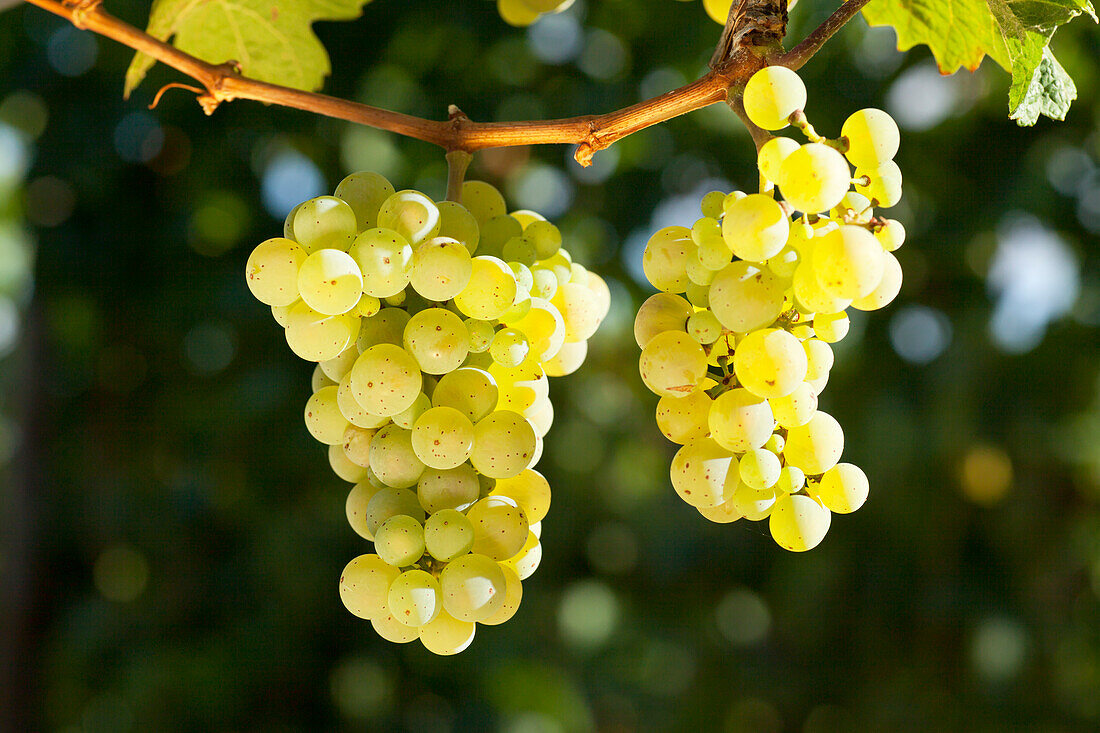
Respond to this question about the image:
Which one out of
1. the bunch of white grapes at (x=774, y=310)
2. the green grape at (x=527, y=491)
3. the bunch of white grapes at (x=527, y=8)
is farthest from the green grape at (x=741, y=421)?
the bunch of white grapes at (x=527, y=8)

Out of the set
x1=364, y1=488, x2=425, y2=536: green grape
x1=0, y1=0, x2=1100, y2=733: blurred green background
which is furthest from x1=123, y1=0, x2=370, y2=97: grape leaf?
x1=0, y1=0, x2=1100, y2=733: blurred green background

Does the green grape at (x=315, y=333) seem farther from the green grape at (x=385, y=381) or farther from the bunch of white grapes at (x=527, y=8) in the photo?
the bunch of white grapes at (x=527, y=8)

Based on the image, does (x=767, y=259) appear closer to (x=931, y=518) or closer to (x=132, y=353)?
(x=931, y=518)

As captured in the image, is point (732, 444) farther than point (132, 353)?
No

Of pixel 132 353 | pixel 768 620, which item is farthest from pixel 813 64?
pixel 132 353

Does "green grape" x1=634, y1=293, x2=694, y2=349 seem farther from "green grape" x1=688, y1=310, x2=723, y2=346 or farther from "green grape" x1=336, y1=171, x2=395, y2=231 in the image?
"green grape" x1=336, y1=171, x2=395, y2=231

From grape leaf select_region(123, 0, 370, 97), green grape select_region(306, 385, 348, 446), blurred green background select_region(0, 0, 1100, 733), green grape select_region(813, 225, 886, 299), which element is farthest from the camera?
blurred green background select_region(0, 0, 1100, 733)
